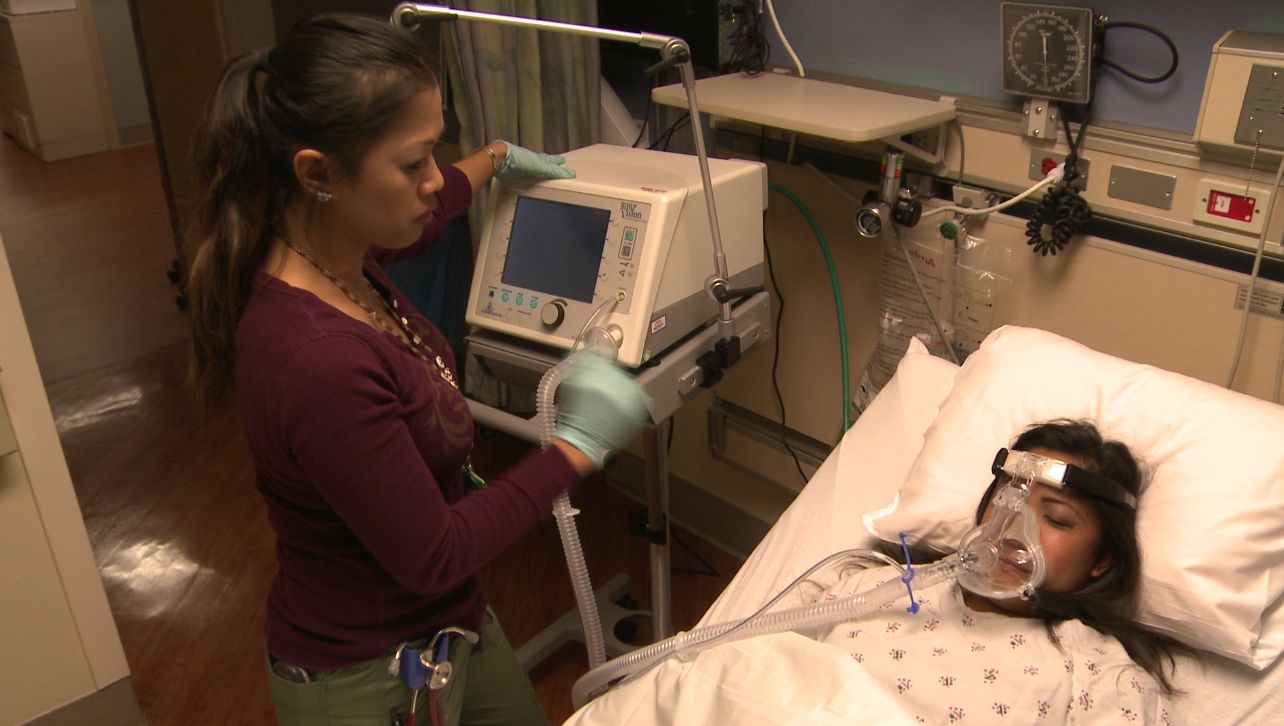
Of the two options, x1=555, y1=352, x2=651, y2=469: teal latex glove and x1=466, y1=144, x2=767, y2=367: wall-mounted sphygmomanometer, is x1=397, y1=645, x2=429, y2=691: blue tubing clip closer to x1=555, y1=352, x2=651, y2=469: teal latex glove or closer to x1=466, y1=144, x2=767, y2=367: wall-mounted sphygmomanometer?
x1=555, y1=352, x2=651, y2=469: teal latex glove

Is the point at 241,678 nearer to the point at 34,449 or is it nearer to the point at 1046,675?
the point at 34,449

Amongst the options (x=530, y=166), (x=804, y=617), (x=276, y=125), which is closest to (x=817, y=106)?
(x=530, y=166)

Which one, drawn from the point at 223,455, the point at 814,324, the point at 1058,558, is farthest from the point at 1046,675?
the point at 223,455

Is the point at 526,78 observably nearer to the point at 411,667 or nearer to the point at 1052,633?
the point at 411,667

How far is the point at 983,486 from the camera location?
1.49m

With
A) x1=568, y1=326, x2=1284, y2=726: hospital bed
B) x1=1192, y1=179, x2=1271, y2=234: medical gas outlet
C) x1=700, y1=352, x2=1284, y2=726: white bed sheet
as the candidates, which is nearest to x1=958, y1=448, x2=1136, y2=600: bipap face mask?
x1=568, y1=326, x2=1284, y2=726: hospital bed

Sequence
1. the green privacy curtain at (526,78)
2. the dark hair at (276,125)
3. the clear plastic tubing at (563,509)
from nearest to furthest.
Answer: the dark hair at (276,125)
the clear plastic tubing at (563,509)
the green privacy curtain at (526,78)

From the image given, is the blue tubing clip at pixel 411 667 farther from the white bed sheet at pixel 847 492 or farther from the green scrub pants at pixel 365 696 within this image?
the white bed sheet at pixel 847 492

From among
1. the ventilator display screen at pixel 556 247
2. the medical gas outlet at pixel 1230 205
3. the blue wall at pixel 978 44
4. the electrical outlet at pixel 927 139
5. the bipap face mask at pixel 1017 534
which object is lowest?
the bipap face mask at pixel 1017 534

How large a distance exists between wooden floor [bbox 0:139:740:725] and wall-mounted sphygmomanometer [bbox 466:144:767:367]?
917 millimetres

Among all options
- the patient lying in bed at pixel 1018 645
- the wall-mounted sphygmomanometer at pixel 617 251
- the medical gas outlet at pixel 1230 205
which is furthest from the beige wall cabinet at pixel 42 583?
the medical gas outlet at pixel 1230 205

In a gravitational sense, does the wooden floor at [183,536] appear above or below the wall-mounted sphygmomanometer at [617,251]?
below

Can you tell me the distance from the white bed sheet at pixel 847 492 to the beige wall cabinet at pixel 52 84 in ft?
18.9

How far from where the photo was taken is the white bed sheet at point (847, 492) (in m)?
1.57
